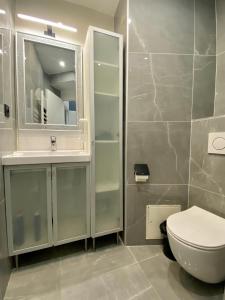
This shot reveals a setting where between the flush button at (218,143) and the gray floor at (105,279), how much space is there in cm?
99

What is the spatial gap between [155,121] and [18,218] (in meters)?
1.39

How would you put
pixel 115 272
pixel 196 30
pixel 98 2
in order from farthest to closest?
pixel 98 2 < pixel 196 30 < pixel 115 272

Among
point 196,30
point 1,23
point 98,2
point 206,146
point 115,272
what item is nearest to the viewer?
point 1,23

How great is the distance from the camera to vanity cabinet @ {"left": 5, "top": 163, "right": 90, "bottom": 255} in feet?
4.24

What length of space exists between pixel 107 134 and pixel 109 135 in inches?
0.8

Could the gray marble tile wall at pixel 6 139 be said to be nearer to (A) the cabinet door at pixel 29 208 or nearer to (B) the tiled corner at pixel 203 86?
(A) the cabinet door at pixel 29 208

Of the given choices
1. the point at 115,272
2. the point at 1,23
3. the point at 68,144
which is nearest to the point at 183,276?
the point at 115,272

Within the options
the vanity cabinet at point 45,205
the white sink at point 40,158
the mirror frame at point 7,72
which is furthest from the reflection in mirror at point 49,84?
the vanity cabinet at point 45,205

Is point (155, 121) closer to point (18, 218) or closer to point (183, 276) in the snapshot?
point (183, 276)

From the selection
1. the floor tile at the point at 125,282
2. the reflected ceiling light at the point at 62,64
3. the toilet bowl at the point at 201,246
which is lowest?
the floor tile at the point at 125,282

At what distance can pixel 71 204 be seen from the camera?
1.51 m

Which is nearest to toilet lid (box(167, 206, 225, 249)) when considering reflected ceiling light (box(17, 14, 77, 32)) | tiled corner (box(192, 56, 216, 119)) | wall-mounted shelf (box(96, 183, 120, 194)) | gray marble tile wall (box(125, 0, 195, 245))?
gray marble tile wall (box(125, 0, 195, 245))

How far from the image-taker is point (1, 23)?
1179mm

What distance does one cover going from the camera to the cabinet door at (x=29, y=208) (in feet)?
4.18
